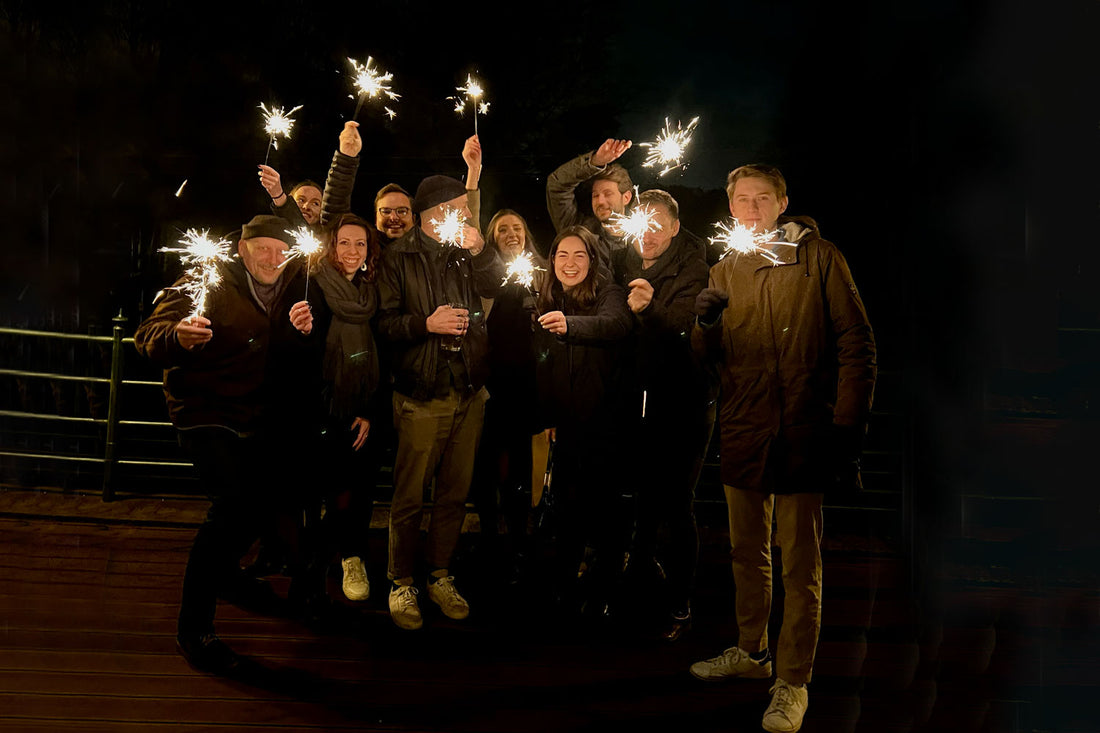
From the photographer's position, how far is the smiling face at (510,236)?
3793mm

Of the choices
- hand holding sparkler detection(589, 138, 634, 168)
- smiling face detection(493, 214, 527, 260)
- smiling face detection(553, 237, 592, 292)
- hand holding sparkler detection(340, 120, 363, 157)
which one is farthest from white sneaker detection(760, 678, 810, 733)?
hand holding sparkler detection(340, 120, 363, 157)

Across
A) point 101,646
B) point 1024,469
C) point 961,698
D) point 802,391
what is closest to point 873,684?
point 961,698

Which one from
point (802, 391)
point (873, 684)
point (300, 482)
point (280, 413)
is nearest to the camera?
point (802, 391)

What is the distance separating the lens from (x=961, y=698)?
2.94 metres

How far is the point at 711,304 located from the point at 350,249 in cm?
176

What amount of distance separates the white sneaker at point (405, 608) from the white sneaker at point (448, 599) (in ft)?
0.41

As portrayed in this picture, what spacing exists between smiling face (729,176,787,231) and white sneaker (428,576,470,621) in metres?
2.23

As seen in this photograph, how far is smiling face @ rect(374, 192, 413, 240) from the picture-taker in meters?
3.80

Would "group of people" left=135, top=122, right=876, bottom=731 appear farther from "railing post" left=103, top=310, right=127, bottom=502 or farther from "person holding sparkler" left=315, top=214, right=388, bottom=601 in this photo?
"railing post" left=103, top=310, right=127, bottom=502

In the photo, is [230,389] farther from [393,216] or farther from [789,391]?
[789,391]

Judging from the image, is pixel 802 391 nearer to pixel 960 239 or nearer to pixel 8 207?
pixel 960 239

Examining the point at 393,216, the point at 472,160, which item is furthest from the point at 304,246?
the point at 472,160

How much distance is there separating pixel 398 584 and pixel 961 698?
2.52m

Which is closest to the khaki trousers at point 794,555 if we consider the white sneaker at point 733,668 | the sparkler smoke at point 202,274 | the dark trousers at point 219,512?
the white sneaker at point 733,668
